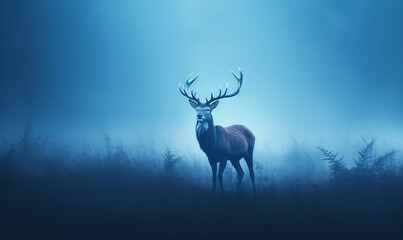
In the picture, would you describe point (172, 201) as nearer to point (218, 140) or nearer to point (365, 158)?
point (218, 140)

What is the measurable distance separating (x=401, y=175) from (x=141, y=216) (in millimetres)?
3613

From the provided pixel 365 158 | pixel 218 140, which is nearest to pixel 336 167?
pixel 365 158

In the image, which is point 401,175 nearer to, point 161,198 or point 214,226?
point 214,226

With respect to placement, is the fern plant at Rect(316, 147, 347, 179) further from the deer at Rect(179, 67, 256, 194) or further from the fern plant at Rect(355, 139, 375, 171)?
the deer at Rect(179, 67, 256, 194)

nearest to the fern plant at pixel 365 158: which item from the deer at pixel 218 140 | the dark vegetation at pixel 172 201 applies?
the dark vegetation at pixel 172 201

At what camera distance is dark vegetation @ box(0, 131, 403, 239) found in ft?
11.3

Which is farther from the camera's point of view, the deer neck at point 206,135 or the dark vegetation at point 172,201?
the deer neck at point 206,135

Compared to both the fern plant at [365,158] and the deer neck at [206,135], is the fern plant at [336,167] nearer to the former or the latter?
the fern plant at [365,158]

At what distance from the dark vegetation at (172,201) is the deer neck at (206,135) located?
619 millimetres

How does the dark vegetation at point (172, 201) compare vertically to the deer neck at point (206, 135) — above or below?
below

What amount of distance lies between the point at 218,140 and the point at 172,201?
102cm

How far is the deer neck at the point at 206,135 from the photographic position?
427cm

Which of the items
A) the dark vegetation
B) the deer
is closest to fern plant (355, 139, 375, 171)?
the dark vegetation

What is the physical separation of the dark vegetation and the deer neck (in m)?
0.62
